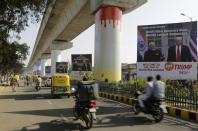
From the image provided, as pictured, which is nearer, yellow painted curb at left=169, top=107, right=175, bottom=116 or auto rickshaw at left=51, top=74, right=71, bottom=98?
yellow painted curb at left=169, top=107, right=175, bottom=116

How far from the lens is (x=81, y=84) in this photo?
7.07m

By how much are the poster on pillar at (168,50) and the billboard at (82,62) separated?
14933 millimetres

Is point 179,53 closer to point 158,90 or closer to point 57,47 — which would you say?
point 158,90

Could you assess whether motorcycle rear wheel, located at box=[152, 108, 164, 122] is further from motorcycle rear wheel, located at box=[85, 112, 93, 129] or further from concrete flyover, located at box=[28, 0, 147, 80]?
concrete flyover, located at box=[28, 0, 147, 80]

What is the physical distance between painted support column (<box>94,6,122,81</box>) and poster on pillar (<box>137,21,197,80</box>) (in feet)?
34.6

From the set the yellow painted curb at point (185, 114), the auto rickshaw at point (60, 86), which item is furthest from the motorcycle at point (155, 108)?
the auto rickshaw at point (60, 86)

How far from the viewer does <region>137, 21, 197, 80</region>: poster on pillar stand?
9898mm

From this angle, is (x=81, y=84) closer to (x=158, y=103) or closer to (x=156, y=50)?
(x=158, y=103)

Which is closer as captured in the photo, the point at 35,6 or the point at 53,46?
the point at 35,6

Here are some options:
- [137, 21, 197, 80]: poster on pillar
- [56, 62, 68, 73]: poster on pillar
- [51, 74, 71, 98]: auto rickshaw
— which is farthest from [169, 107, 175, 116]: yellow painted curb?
[56, 62, 68, 73]: poster on pillar

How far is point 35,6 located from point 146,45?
6.27 metres

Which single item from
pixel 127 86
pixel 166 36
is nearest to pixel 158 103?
pixel 166 36

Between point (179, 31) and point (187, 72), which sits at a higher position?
point (179, 31)

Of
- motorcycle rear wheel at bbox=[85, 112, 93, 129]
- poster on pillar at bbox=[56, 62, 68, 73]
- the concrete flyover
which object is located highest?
the concrete flyover
